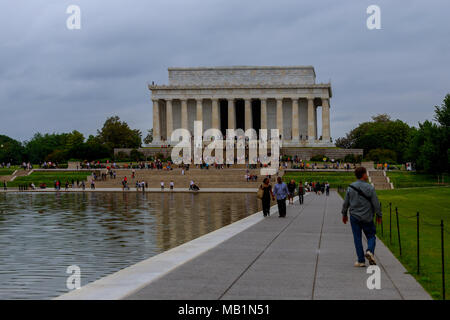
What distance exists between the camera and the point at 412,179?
6662 cm

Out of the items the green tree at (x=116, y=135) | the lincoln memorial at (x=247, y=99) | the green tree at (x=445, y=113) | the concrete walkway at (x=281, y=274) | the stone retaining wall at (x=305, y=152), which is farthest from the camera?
the green tree at (x=116, y=135)

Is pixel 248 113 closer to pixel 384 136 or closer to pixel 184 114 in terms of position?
pixel 184 114

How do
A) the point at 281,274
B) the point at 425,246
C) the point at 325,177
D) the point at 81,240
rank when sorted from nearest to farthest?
the point at 281,274, the point at 425,246, the point at 81,240, the point at 325,177

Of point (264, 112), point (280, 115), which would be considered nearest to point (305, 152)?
point (280, 115)

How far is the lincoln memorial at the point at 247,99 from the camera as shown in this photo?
106 meters

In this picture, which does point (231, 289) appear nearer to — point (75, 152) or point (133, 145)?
point (75, 152)

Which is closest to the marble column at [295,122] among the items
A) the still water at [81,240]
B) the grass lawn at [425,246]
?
the still water at [81,240]

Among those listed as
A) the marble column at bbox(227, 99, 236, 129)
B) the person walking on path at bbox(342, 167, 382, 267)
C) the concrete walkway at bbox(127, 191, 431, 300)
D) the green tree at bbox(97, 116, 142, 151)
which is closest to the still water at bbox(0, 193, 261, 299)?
the concrete walkway at bbox(127, 191, 431, 300)

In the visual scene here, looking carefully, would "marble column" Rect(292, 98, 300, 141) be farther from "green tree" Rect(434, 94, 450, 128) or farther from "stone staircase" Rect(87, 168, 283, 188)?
"green tree" Rect(434, 94, 450, 128)

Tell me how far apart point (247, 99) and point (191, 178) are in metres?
38.8

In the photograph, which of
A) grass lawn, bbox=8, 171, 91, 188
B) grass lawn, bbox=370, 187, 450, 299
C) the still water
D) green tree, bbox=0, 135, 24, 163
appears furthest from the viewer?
green tree, bbox=0, 135, 24, 163

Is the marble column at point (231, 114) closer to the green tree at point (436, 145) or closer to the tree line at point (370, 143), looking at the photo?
the tree line at point (370, 143)

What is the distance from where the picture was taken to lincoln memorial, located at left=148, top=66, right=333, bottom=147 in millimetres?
105938

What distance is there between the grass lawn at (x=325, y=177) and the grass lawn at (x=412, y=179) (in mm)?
5142
